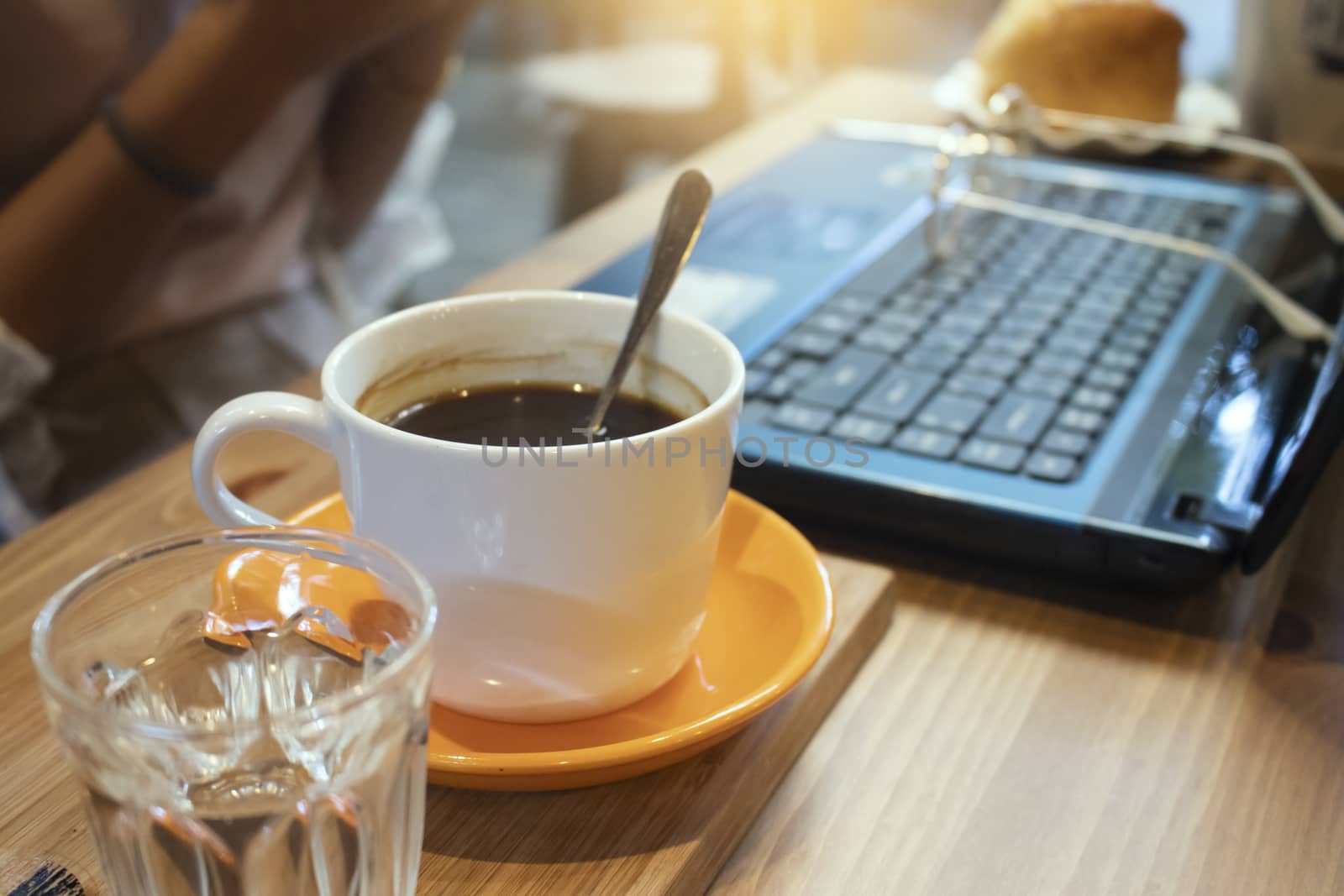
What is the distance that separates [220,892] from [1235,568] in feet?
1.33

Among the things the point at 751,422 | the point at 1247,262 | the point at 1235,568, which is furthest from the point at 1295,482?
the point at 1247,262

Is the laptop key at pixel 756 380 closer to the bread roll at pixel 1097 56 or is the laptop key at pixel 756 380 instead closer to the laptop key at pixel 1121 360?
the laptop key at pixel 1121 360

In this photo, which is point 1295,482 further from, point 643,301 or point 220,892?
point 220,892

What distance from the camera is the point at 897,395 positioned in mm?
527

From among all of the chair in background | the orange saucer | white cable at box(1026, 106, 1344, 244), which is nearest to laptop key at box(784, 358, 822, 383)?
the orange saucer

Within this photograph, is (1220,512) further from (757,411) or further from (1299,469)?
(757,411)

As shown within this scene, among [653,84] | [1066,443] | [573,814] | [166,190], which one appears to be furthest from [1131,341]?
[653,84]

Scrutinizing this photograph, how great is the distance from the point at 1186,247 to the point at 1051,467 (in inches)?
11.6

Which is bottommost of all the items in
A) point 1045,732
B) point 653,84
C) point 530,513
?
point 653,84

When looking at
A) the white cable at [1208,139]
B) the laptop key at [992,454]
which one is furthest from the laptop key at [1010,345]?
the white cable at [1208,139]

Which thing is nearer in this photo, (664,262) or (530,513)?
(530,513)

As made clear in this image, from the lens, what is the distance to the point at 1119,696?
41 cm

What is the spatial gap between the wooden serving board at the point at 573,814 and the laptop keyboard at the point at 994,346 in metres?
0.11

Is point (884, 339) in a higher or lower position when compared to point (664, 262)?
lower
